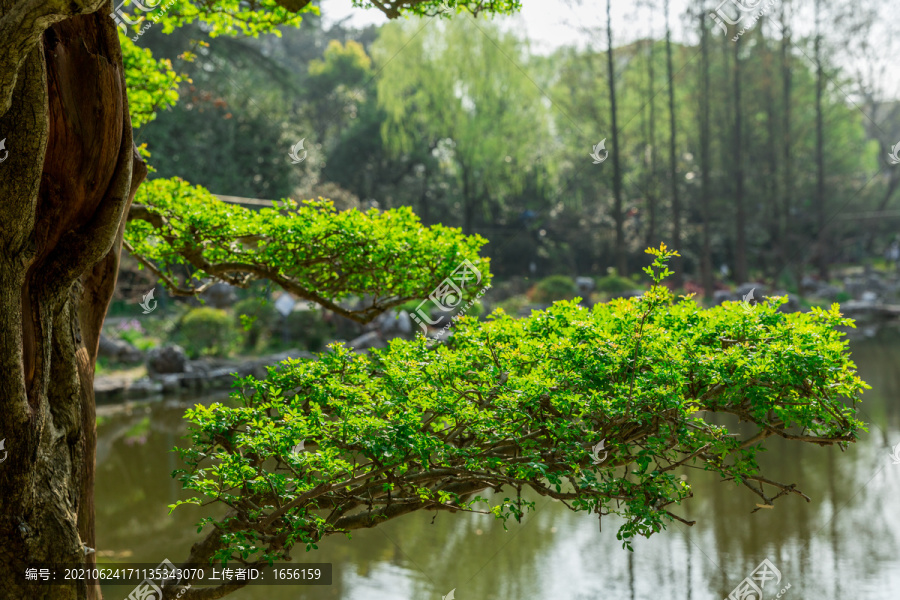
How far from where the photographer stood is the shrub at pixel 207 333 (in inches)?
480

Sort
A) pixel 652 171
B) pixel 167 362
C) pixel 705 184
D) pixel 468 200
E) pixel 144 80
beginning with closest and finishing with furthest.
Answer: pixel 144 80, pixel 167 362, pixel 705 184, pixel 468 200, pixel 652 171

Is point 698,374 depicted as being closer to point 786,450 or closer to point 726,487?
point 726,487

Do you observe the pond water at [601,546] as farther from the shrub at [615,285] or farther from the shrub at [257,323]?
the shrub at [615,285]

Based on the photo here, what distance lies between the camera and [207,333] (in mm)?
12281

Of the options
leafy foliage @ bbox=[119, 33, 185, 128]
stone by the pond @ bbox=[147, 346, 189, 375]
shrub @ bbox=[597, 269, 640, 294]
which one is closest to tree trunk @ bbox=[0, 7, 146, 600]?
leafy foliage @ bbox=[119, 33, 185, 128]

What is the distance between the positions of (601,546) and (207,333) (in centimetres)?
869

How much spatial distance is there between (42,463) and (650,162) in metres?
19.4

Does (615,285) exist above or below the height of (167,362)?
above

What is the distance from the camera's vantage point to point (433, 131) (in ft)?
57.2

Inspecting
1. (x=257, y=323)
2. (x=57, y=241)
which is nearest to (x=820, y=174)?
(x=257, y=323)

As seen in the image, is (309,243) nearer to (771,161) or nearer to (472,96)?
(472,96)

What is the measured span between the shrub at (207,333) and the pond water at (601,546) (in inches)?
208

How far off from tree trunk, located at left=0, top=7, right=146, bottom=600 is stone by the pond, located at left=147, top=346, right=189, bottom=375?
30.5 ft

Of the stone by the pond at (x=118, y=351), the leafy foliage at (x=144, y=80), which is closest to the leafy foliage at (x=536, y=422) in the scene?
the leafy foliage at (x=144, y=80)
